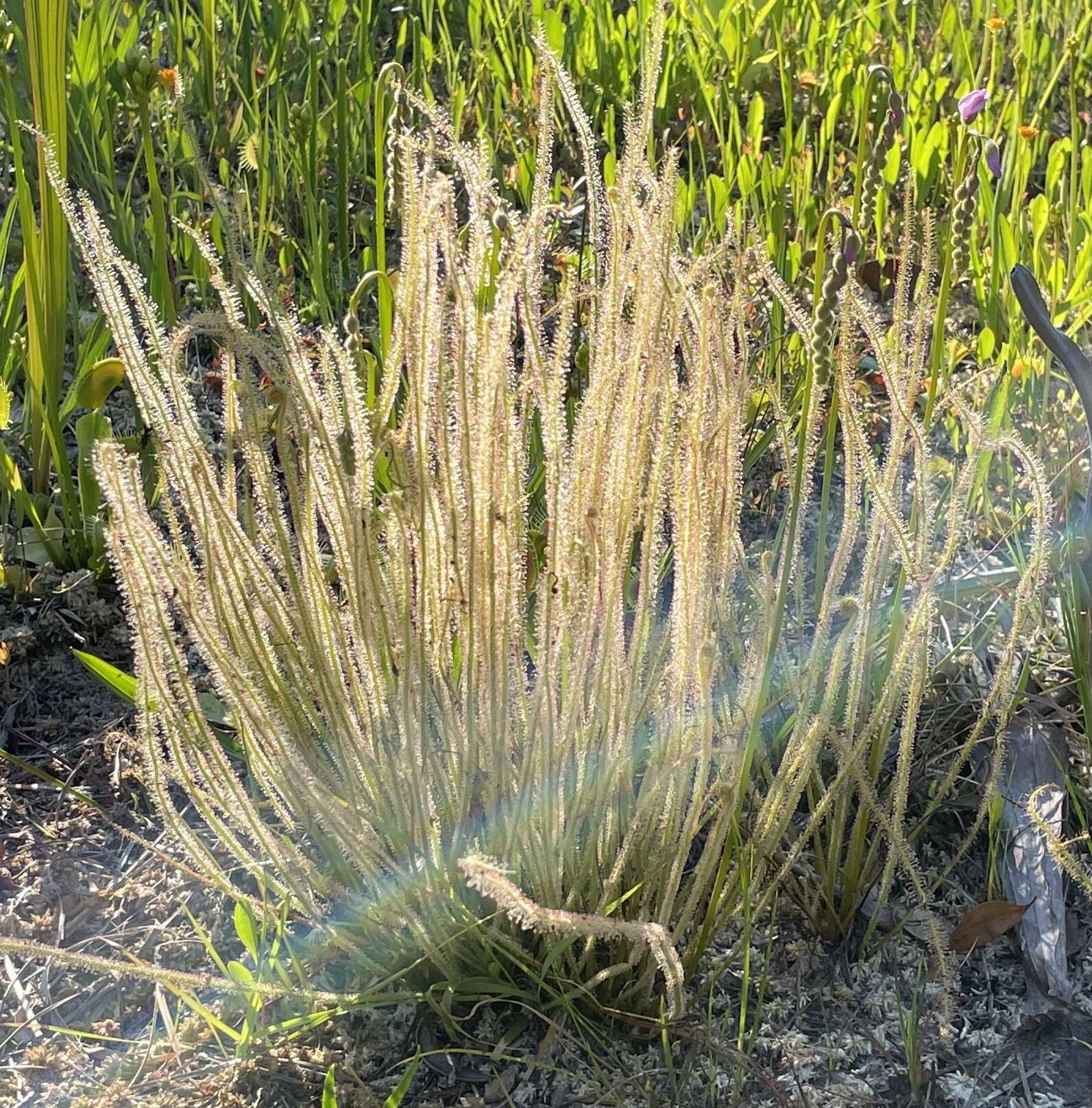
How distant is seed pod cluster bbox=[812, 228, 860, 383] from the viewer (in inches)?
43.3

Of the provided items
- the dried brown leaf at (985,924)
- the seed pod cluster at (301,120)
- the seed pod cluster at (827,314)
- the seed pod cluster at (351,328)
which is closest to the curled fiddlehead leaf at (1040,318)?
the seed pod cluster at (827,314)

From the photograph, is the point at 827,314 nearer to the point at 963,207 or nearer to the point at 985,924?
the point at 963,207

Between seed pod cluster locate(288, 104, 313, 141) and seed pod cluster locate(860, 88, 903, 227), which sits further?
seed pod cluster locate(288, 104, 313, 141)

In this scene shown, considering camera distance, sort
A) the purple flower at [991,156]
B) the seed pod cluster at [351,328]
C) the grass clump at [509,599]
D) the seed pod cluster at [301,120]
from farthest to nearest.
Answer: the seed pod cluster at [301,120], the purple flower at [991,156], the seed pod cluster at [351,328], the grass clump at [509,599]

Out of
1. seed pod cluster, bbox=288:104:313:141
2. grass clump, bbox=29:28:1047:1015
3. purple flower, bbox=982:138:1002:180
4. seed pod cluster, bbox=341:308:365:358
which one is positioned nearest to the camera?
grass clump, bbox=29:28:1047:1015

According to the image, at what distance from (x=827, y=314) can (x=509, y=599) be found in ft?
1.24

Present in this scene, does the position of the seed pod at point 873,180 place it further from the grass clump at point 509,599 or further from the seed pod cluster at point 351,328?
the seed pod cluster at point 351,328

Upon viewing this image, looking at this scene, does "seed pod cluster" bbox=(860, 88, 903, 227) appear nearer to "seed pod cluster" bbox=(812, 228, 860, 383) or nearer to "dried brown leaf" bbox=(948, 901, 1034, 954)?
"seed pod cluster" bbox=(812, 228, 860, 383)

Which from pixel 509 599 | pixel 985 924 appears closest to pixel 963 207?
pixel 509 599

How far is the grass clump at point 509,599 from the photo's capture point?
1083 mm

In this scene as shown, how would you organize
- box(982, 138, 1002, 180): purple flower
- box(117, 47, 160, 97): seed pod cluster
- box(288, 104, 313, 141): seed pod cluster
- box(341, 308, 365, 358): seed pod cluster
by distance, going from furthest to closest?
box(288, 104, 313, 141): seed pod cluster, box(117, 47, 160, 97): seed pod cluster, box(982, 138, 1002, 180): purple flower, box(341, 308, 365, 358): seed pod cluster

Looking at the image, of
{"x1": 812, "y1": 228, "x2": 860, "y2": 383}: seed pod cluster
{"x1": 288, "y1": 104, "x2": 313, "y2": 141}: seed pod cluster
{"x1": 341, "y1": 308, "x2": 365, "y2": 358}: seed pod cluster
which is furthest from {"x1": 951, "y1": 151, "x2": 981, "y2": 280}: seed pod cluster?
{"x1": 288, "y1": 104, "x2": 313, "y2": 141}: seed pod cluster

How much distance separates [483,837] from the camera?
4.19 ft

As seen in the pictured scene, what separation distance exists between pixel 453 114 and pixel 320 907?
6.09 feet
